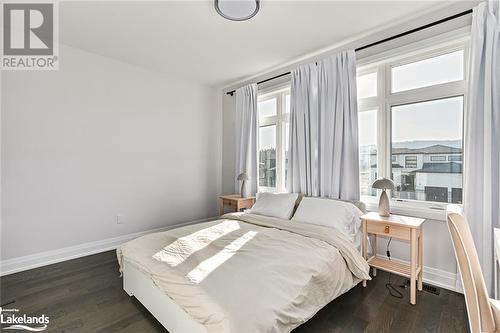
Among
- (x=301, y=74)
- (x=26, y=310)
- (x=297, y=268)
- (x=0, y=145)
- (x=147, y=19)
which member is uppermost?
(x=147, y=19)

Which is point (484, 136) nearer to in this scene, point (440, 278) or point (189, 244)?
point (440, 278)

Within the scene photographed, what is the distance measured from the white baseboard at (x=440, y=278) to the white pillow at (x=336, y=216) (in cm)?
71

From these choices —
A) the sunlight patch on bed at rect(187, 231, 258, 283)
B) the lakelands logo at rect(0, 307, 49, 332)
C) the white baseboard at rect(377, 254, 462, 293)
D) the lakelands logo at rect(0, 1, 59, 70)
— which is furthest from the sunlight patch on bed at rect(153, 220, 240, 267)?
the lakelands logo at rect(0, 1, 59, 70)

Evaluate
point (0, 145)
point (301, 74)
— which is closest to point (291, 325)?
point (301, 74)

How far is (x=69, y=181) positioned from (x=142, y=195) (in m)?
0.95

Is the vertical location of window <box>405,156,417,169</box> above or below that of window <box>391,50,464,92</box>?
below

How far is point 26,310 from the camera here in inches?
79.4

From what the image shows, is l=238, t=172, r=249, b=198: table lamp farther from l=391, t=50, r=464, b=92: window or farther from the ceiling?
l=391, t=50, r=464, b=92: window

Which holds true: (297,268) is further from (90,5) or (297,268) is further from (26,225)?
(26,225)

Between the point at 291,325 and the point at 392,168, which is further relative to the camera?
the point at 392,168

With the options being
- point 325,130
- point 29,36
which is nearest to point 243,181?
point 325,130

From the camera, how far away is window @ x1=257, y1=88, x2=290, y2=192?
12.4 feet

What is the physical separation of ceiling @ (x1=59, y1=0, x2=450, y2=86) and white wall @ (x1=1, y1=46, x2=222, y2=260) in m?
0.49

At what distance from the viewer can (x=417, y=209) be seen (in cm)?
244
